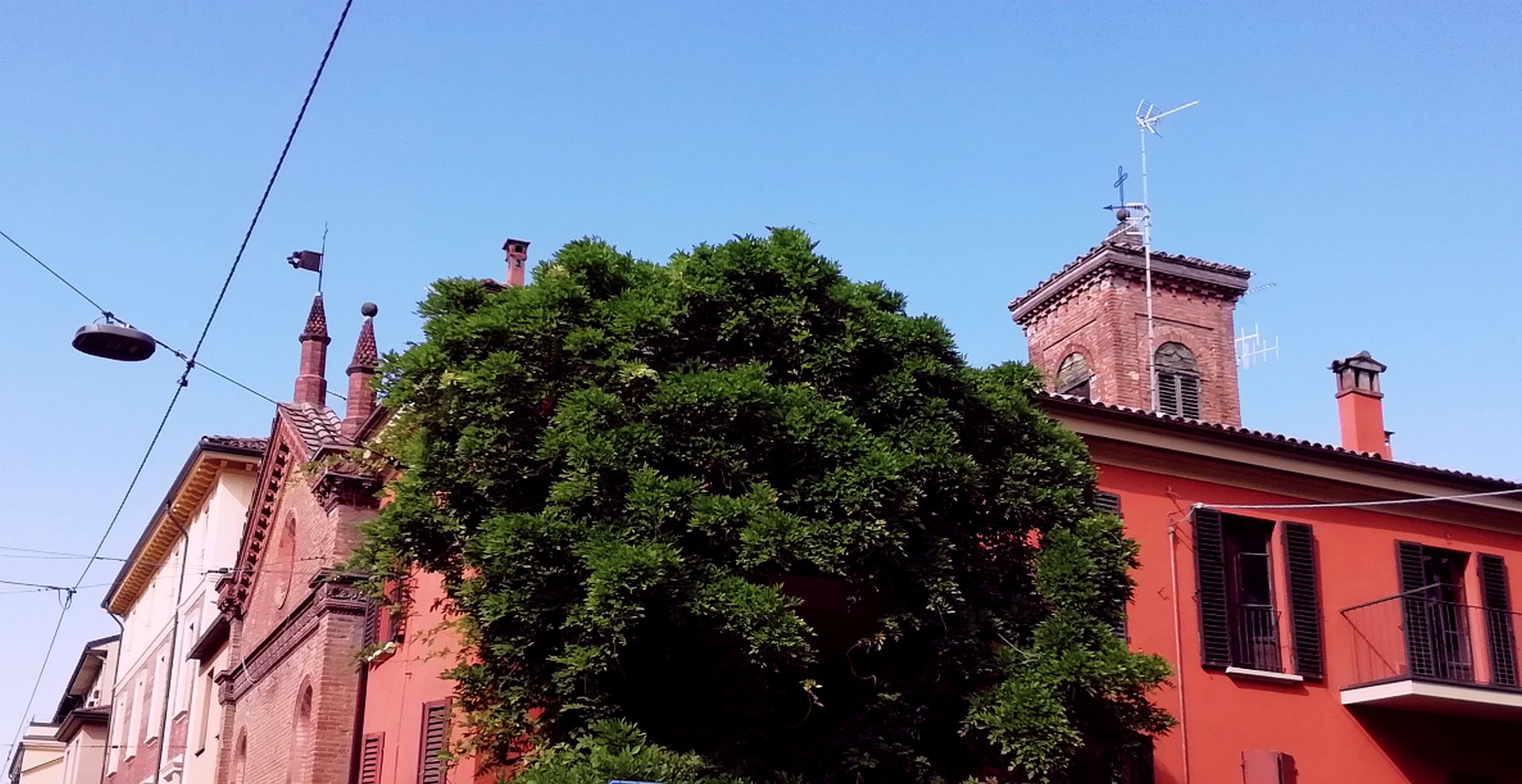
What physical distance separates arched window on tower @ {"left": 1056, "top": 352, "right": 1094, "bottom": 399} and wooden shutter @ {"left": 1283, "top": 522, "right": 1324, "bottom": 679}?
34.4ft

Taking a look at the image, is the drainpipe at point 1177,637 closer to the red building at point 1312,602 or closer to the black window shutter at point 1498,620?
the red building at point 1312,602

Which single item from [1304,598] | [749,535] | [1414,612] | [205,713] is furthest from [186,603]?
[749,535]

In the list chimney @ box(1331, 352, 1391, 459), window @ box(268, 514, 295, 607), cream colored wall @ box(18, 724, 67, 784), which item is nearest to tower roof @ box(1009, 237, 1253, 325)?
chimney @ box(1331, 352, 1391, 459)

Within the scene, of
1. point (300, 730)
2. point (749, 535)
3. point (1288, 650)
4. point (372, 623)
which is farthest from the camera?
point (300, 730)

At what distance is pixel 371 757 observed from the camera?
19.0m

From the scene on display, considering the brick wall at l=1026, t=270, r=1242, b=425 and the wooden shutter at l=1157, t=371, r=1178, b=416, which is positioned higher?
the brick wall at l=1026, t=270, r=1242, b=425

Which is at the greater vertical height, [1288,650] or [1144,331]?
[1144,331]

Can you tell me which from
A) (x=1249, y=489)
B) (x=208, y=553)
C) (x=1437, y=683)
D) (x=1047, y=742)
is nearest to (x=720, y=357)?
(x=1047, y=742)

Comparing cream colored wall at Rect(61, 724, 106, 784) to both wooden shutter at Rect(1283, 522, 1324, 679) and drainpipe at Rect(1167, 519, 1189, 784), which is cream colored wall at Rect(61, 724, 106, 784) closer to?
drainpipe at Rect(1167, 519, 1189, 784)

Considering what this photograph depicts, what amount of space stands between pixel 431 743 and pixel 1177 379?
60.9 ft

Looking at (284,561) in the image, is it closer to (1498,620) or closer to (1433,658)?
(1433,658)

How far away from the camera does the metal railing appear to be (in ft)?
→ 62.0

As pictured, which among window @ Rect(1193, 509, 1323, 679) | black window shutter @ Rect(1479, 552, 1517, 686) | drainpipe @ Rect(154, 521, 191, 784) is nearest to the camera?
window @ Rect(1193, 509, 1323, 679)

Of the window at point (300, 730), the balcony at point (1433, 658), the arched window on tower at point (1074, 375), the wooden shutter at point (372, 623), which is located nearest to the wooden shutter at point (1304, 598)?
the balcony at point (1433, 658)
